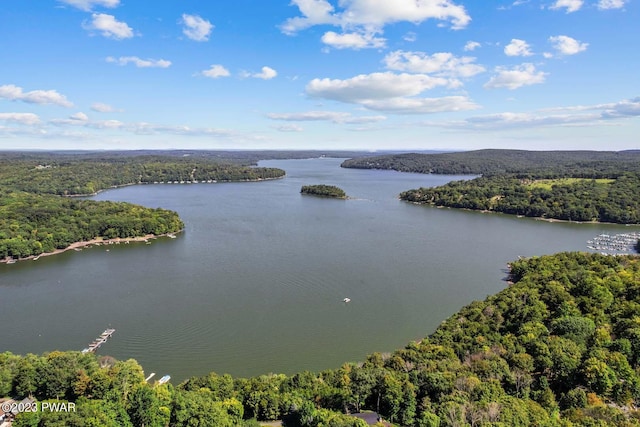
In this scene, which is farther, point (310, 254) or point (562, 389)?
point (310, 254)

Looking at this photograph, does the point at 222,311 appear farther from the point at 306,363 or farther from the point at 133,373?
the point at 133,373

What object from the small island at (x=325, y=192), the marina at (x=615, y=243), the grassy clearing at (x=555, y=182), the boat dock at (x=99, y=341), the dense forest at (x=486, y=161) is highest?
the dense forest at (x=486, y=161)

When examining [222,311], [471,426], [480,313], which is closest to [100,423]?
[471,426]

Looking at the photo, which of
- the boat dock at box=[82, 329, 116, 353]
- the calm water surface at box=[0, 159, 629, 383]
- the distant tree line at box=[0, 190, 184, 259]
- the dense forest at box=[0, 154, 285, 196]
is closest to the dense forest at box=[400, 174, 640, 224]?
the calm water surface at box=[0, 159, 629, 383]

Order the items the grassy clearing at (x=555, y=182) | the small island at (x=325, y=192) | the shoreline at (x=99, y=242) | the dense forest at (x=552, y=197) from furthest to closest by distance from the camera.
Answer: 1. the small island at (x=325, y=192)
2. the grassy clearing at (x=555, y=182)
3. the dense forest at (x=552, y=197)
4. the shoreline at (x=99, y=242)

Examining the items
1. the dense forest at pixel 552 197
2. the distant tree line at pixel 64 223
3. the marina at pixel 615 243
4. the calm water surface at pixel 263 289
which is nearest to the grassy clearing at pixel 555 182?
the dense forest at pixel 552 197

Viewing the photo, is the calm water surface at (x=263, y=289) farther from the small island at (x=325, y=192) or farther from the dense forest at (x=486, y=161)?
the dense forest at (x=486, y=161)
